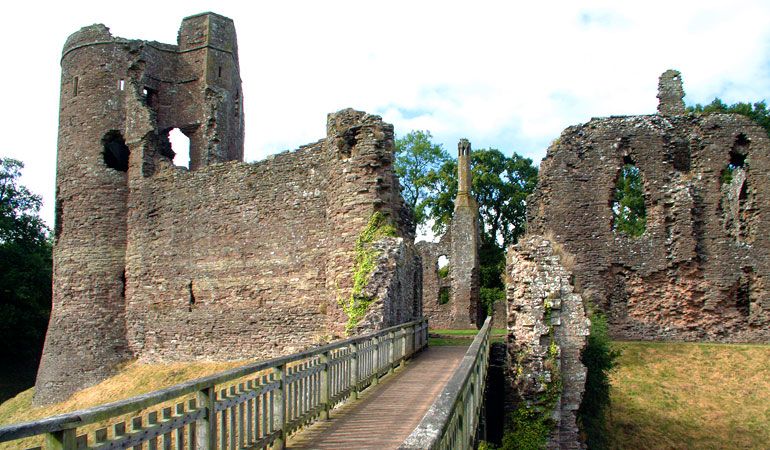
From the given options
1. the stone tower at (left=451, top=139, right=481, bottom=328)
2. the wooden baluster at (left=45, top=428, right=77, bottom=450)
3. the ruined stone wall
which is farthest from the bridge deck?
the stone tower at (left=451, top=139, right=481, bottom=328)

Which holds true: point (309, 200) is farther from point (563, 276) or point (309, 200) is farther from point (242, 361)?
point (563, 276)

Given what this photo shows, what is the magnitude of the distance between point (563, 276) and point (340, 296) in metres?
4.65

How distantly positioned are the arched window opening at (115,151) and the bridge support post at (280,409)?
16.7 meters

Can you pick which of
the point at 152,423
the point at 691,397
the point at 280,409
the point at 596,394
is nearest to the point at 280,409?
the point at 280,409

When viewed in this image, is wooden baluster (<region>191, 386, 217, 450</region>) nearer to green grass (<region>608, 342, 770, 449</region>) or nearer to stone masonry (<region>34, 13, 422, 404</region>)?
stone masonry (<region>34, 13, 422, 404</region>)

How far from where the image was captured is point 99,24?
20.0 m

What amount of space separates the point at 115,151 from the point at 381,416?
57.9 ft

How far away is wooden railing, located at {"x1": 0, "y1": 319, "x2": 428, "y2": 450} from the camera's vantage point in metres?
3.11

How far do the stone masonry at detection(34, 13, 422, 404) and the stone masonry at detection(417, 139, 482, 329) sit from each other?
13.7m

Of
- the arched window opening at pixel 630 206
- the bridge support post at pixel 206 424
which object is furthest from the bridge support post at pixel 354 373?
the arched window opening at pixel 630 206

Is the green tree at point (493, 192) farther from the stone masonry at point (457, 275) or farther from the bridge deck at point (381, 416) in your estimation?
the bridge deck at point (381, 416)

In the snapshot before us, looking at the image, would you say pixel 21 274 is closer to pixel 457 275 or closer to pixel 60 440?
pixel 457 275

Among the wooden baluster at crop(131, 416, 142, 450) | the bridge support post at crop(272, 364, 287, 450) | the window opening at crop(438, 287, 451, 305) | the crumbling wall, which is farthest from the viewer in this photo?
the window opening at crop(438, 287, 451, 305)

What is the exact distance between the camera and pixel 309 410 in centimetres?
617
